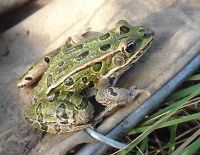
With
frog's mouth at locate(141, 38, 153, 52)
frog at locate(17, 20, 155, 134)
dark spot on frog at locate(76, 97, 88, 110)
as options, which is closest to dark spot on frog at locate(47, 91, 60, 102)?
frog at locate(17, 20, 155, 134)

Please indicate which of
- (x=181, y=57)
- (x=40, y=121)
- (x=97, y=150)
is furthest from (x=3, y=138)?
(x=181, y=57)

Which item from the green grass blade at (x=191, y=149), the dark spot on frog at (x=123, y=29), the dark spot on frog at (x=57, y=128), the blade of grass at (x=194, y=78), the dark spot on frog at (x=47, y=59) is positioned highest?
the dark spot on frog at (x=47, y=59)

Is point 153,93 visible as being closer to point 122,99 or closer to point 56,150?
point 122,99

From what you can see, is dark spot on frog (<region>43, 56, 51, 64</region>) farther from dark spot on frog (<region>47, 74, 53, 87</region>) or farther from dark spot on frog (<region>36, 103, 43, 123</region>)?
dark spot on frog (<region>36, 103, 43, 123</region>)

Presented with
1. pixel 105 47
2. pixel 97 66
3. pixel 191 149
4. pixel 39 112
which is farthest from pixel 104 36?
pixel 191 149

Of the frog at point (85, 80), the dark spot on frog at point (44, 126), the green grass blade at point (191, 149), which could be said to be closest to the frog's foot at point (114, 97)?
the frog at point (85, 80)

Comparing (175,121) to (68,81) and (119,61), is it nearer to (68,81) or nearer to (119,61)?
(119,61)

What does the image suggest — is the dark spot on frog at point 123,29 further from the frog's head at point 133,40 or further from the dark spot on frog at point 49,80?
the dark spot on frog at point 49,80
